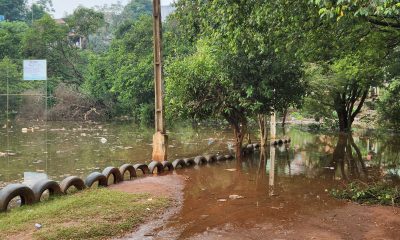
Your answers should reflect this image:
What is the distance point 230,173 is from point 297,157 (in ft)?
17.0

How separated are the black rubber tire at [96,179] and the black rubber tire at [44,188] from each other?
0.82m

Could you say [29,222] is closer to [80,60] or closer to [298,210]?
[298,210]

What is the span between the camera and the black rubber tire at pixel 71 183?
7.61 meters

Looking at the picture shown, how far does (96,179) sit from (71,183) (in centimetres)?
69

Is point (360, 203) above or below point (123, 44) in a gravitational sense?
below

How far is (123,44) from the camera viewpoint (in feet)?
126

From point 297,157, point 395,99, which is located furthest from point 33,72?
point 395,99

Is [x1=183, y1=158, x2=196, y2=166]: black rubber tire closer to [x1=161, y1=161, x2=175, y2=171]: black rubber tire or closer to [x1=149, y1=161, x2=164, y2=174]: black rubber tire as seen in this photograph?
[x1=161, y1=161, x2=175, y2=171]: black rubber tire

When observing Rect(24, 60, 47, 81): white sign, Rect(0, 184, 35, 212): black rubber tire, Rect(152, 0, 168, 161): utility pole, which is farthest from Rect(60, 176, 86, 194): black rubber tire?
Rect(24, 60, 47, 81): white sign

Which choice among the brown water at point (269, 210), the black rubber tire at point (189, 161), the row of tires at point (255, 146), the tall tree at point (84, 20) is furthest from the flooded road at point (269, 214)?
the tall tree at point (84, 20)

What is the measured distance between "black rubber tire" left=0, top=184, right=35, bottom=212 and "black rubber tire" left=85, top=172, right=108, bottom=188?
149 centimetres

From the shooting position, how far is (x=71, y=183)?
7770mm

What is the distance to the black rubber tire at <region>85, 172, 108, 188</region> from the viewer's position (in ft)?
27.0

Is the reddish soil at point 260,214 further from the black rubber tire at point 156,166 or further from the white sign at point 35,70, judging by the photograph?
the white sign at point 35,70
